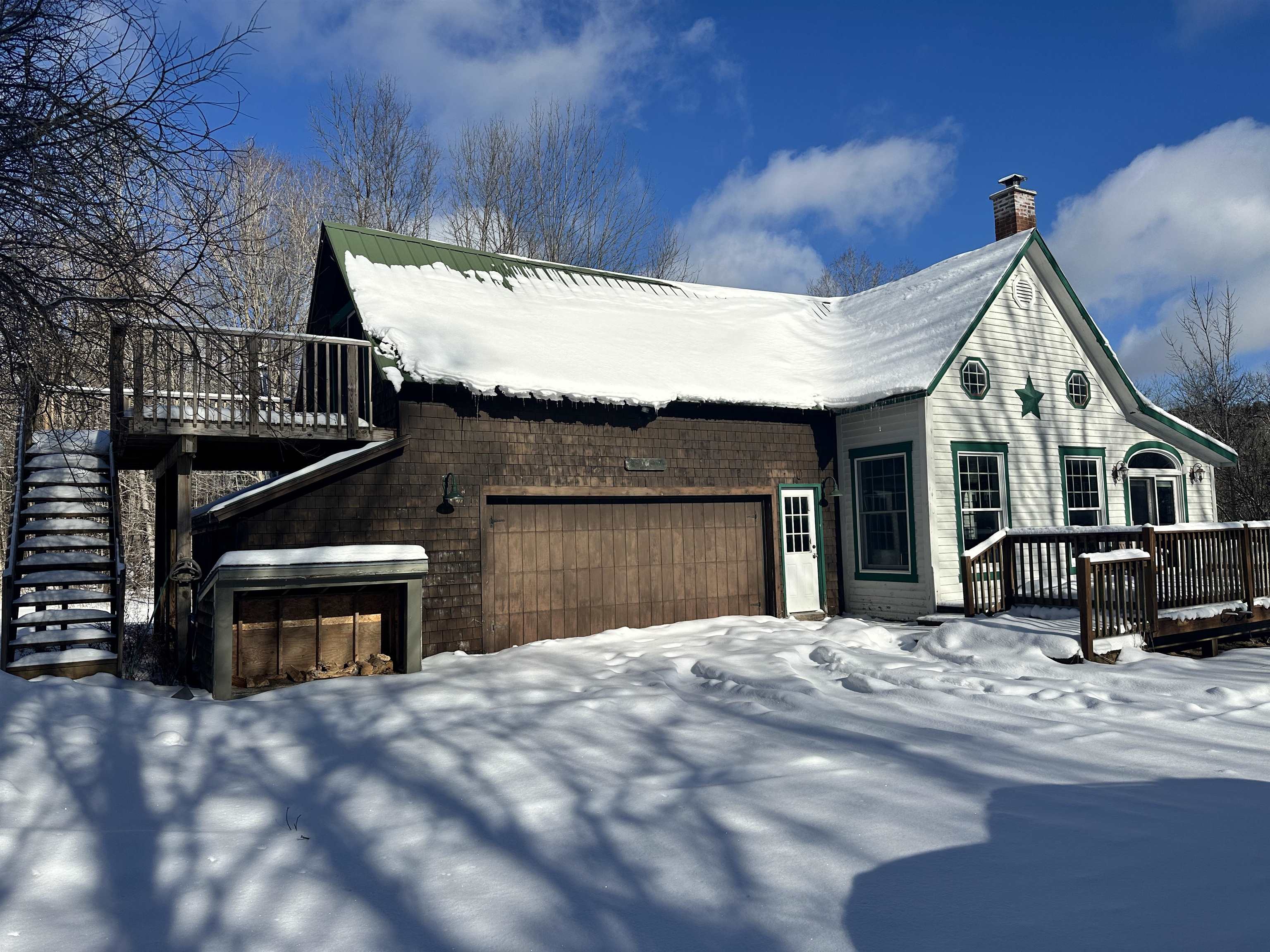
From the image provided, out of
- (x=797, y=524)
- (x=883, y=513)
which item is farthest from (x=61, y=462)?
(x=883, y=513)

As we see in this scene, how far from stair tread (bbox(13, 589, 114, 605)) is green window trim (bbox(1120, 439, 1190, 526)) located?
14.8 meters

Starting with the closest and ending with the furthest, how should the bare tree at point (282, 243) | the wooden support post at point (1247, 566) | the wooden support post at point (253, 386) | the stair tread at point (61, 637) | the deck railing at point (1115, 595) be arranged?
the wooden support post at point (253, 386) → the stair tread at point (61, 637) → the deck railing at point (1115, 595) → the wooden support post at point (1247, 566) → the bare tree at point (282, 243)

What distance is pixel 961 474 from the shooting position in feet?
41.6

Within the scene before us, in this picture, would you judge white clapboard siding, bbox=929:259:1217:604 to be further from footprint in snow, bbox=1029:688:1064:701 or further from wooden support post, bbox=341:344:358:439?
wooden support post, bbox=341:344:358:439

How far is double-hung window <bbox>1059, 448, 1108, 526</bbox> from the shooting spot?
13773 mm

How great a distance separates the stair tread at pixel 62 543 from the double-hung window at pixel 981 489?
11221mm

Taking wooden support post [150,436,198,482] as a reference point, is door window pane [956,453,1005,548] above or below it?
below

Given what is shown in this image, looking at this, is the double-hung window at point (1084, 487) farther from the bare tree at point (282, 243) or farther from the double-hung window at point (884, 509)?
the bare tree at point (282, 243)

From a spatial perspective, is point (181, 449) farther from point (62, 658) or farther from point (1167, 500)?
point (1167, 500)

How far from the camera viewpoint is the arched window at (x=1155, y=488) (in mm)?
14625

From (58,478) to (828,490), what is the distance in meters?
10.4

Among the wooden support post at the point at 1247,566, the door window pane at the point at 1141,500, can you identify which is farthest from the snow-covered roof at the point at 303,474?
the door window pane at the point at 1141,500

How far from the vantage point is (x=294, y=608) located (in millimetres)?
8570

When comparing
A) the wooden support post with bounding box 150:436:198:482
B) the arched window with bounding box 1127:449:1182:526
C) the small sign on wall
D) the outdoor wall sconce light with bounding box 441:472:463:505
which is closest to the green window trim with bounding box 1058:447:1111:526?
the arched window with bounding box 1127:449:1182:526
